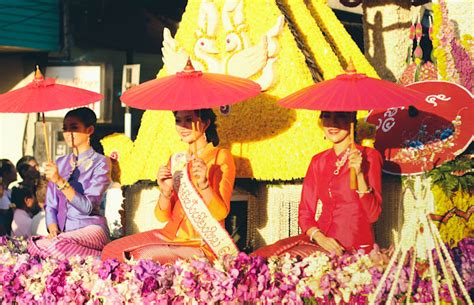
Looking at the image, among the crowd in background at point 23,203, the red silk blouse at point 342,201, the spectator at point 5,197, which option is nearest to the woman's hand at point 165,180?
the red silk blouse at point 342,201

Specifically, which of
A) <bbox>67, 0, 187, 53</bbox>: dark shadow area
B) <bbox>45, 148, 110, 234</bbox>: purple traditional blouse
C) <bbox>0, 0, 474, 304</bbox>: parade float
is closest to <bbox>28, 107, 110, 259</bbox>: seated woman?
<bbox>45, 148, 110, 234</bbox>: purple traditional blouse

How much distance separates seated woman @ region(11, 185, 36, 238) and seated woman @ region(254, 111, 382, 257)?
12.6ft

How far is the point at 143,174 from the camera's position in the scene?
6680mm

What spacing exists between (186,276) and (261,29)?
2.35 metres

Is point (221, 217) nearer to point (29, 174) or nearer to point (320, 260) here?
point (320, 260)

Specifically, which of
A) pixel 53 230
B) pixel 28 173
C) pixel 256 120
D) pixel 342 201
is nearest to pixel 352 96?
pixel 342 201

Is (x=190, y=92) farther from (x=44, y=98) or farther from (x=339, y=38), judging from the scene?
(x=339, y=38)

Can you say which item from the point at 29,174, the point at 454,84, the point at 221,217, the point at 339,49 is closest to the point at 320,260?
the point at 221,217

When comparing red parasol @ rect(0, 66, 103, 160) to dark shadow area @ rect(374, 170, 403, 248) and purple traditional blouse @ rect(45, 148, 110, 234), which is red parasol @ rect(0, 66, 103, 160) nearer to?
purple traditional blouse @ rect(45, 148, 110, 234)

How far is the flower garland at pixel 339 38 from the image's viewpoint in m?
6.89

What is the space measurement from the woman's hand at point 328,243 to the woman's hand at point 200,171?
30.2 inches

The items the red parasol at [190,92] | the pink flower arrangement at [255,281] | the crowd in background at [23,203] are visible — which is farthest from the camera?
the crowd in background at [23,203]

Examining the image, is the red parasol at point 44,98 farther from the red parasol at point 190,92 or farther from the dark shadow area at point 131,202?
the dark shadow area at point 131,202

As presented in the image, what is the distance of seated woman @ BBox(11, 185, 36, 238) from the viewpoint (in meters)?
8.47
